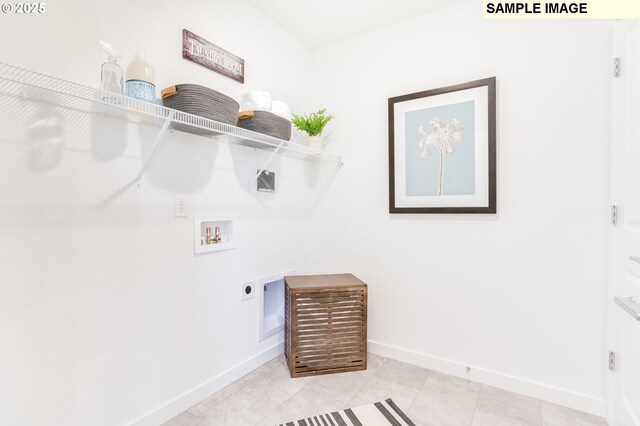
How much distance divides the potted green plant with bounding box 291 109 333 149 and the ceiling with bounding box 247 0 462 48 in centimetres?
63

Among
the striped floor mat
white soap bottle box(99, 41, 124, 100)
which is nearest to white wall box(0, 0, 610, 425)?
white soap bottle box(99, 41, 124, 100)

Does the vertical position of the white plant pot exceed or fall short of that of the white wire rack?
it exceeds it

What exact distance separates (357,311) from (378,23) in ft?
6.73

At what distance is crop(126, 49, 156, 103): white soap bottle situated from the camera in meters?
1.17

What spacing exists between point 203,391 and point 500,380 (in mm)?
1734

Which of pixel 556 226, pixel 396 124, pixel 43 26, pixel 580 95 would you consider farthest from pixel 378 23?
pixel 43 26

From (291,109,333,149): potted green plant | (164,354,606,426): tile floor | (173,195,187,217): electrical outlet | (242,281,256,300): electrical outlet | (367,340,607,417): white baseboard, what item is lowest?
(164,354,606,426): tile floor

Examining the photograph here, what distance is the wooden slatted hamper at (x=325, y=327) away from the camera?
6.33 feet

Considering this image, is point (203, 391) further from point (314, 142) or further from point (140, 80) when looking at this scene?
point (314, 142)

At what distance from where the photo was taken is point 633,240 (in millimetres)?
1331

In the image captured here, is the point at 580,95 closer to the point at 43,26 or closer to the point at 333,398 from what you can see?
the point at 333,398

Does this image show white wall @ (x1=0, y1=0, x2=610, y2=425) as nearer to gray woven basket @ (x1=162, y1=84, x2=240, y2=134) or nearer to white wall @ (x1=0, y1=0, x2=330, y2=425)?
white wall @ (x1=0, y1=0, x2=330, y2=425)

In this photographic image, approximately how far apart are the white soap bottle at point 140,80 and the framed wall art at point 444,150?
154cm

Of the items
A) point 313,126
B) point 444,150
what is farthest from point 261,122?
point 444,150
